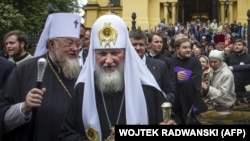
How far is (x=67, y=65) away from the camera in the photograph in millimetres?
5152

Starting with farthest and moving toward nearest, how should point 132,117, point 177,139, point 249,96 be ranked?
point 249,96
point 132,117
point 177,139

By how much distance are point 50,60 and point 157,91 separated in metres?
1.40

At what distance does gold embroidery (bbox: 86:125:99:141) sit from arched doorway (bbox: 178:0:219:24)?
3453cm

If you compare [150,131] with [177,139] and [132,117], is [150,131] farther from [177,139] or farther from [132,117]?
[132,117]

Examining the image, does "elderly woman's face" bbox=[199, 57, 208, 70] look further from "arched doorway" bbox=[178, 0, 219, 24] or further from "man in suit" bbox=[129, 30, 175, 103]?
"arched doorway" bbox=[178, 0, 219, 24]

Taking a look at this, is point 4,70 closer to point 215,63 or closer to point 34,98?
point 34,98

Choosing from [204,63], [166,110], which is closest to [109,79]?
[166,110]

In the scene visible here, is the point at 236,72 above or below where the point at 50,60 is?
below

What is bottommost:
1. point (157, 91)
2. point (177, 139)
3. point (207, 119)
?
point (207, 119)

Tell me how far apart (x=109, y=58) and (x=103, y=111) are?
467 millimetres

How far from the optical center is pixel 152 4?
38.1 meters

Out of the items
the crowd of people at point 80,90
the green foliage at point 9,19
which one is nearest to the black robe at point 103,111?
the crowd of people at point 80,90

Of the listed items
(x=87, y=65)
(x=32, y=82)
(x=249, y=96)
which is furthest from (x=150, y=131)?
(x=249, y=96)

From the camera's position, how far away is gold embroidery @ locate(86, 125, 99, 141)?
166 inches
